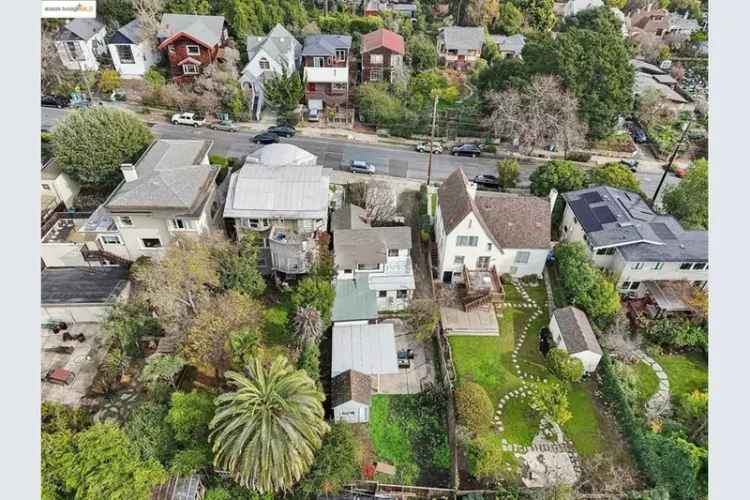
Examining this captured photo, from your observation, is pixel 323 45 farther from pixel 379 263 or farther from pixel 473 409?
pixel 473 409

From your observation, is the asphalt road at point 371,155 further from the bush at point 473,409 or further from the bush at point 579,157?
the bush at point 473,409

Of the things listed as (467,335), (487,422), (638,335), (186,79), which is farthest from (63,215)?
(638,335)

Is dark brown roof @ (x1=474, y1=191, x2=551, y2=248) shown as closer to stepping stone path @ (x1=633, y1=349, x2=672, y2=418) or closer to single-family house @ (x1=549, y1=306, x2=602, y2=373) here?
single-family house @ (x1=549, y1=306, x2=602, y2=373)

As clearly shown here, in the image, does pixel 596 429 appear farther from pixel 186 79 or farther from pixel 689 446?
pixel 186 79

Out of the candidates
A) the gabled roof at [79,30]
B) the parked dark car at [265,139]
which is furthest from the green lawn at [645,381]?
the gabled roof at [79,30]

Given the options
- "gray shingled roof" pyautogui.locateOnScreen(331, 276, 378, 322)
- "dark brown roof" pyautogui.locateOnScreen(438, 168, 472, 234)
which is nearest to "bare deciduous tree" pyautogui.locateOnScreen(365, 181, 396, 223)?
"dark brown roof" pyautogui.locateOnScreen(438, 168, 472, 234)

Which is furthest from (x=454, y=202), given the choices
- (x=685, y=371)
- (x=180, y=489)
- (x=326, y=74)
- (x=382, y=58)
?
(x=382, y=58)

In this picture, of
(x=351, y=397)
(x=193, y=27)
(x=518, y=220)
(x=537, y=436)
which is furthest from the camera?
(x=193, y=27)
